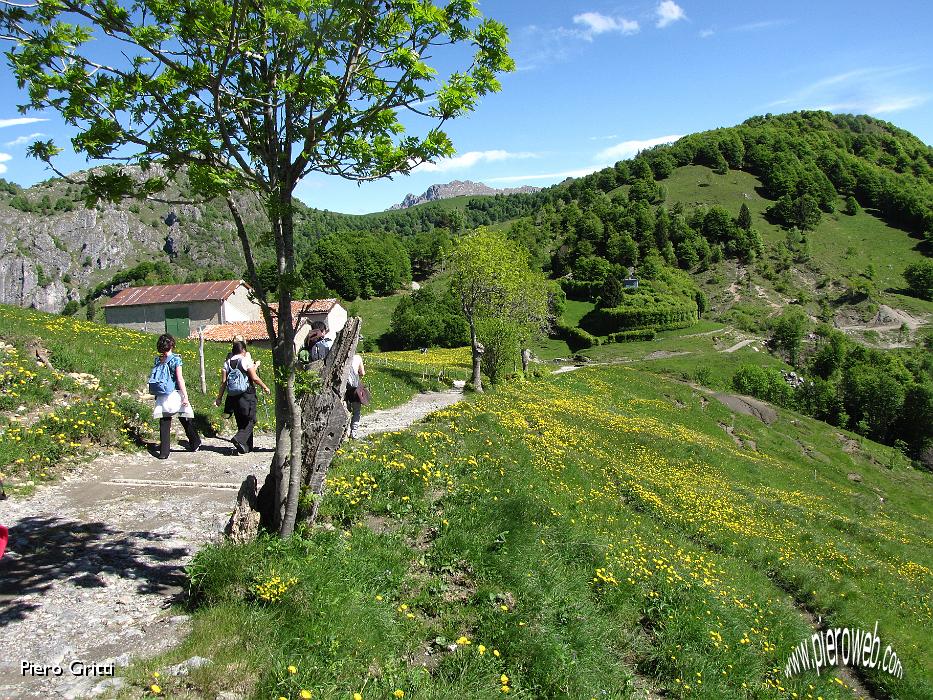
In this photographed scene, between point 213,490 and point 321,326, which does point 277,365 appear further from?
point 321,326

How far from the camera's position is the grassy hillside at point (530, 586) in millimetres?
6230

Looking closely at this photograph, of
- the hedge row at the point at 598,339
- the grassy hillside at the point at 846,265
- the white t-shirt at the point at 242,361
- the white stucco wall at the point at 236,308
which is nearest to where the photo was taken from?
the white t-shirt at the point at 242,361

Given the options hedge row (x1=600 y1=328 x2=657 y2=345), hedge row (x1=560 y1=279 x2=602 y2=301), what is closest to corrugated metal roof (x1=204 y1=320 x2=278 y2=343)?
hedge row (x1=600 y1=328 x2=657 y2=345)

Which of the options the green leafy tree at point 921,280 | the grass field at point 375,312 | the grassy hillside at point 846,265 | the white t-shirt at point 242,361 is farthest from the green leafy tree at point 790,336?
the white t-shirt at point 242,361

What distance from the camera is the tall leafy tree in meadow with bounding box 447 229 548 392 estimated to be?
121ft

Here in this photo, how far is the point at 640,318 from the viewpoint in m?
129

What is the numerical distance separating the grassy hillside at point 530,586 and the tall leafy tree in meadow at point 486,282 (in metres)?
17.2

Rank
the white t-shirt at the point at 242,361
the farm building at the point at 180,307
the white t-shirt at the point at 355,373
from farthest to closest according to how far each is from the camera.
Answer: the farm building at the point at 180,307 → the white t-shirt at the point at 355,373 → the white t-shirt at the point at 242,361

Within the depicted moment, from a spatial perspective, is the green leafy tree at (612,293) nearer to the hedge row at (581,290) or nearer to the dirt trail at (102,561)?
the hedge row at (581,290)

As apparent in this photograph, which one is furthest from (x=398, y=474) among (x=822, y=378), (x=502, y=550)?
(x=822, y=378)

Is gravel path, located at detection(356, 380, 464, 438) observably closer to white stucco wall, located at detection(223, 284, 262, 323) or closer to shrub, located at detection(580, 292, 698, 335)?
white stucco wall, located at detection(223, 284, 262, 323)

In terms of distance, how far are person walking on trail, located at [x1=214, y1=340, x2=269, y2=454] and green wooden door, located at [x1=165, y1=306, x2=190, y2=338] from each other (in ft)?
228

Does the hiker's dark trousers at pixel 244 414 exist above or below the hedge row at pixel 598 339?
above

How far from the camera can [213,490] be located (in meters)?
10.6
